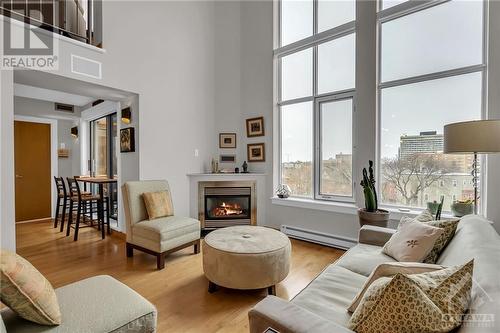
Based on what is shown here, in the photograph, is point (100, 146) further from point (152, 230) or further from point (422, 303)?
point (422, 303)

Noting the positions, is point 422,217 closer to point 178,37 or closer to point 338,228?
point 338,228

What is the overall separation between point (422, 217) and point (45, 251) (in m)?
4.34

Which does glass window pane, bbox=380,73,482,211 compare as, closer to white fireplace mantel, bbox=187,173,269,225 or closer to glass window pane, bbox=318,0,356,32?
glass window pane, bbox=318,0,356,32

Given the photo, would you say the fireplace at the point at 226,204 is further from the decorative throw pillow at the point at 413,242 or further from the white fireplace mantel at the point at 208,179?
the decorative throw pillow at the point at 413,242

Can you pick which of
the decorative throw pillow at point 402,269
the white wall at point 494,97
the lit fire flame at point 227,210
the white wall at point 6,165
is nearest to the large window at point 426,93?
the white wall at point 494,97

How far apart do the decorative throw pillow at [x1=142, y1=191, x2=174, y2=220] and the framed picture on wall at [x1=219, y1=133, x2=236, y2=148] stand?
163 cm

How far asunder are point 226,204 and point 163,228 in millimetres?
1596

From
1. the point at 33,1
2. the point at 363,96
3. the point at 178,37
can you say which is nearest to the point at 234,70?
the point at 178,37

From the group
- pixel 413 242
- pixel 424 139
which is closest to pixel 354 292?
pixel 413 242

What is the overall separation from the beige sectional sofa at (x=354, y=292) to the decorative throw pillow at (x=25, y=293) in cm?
90

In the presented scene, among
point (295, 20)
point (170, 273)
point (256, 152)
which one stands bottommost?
point (170, 273)

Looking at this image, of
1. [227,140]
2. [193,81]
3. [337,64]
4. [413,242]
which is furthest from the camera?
[227,140]

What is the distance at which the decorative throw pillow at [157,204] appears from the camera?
3061 mm

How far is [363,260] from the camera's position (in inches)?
71.8
